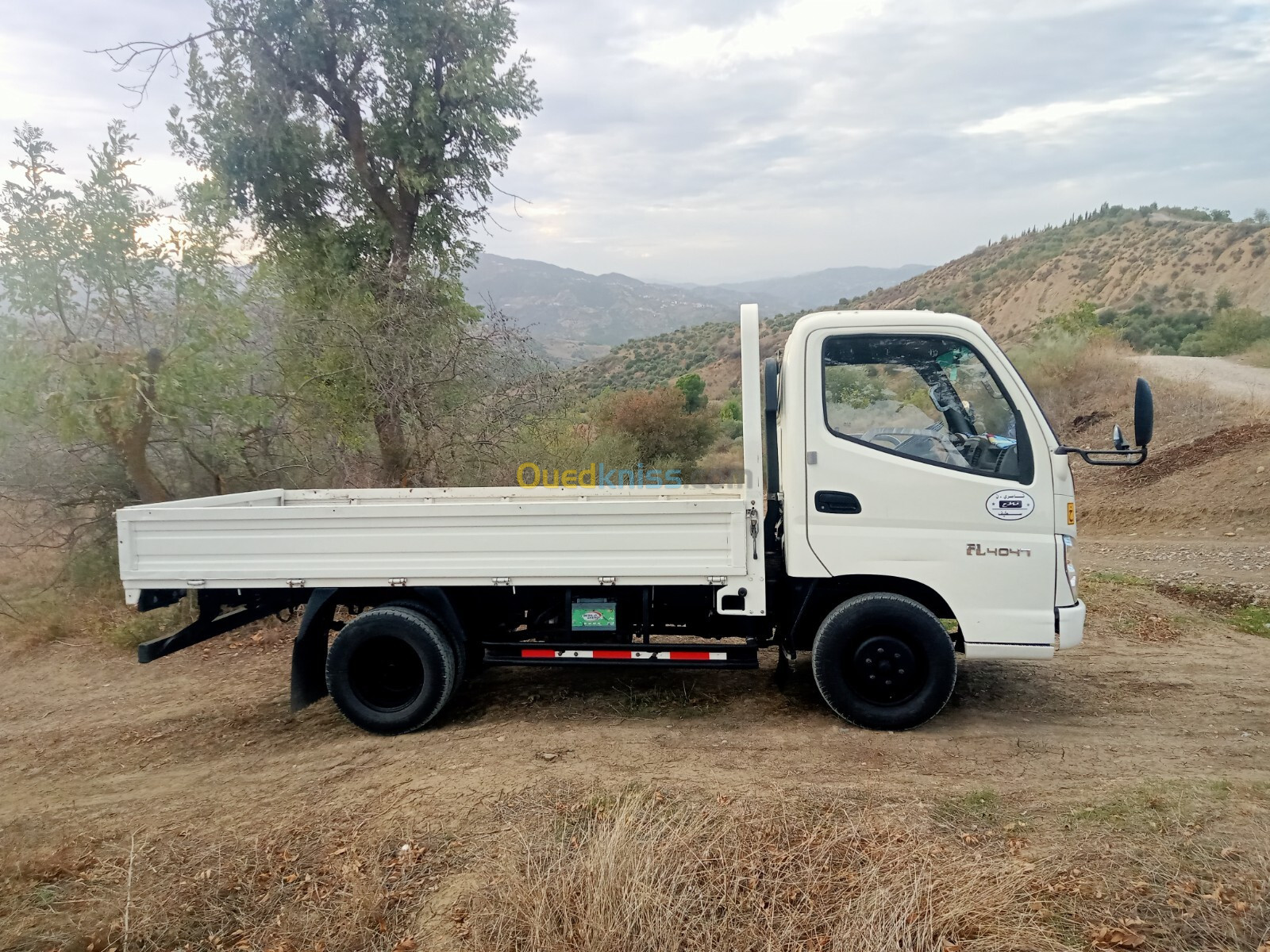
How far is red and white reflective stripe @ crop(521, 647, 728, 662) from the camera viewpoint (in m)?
5.19

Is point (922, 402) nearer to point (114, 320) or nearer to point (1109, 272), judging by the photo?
point (114, 320)

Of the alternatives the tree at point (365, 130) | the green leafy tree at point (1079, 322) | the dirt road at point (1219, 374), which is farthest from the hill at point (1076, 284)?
the tree at point (365, 130)

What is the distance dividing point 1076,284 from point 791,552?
44004 mm

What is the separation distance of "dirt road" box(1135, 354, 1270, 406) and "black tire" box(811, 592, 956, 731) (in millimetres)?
15884

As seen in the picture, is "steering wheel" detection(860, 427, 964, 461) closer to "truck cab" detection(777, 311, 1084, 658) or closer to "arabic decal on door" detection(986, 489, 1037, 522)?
"truck cab" detection(777, 311, 1084, 658)

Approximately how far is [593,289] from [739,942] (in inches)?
3140

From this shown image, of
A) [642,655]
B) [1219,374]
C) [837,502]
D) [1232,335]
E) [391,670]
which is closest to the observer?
[837,502]

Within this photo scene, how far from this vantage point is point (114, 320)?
28.0 ft

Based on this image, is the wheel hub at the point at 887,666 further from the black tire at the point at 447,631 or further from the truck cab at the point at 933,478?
the black tire at the point at 447,631

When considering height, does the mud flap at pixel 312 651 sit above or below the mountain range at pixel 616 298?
below

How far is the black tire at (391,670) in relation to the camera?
5.21 meters

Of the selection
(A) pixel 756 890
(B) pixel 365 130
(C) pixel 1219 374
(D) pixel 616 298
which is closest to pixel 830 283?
(D) pixel 616 298

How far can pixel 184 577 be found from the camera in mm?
5215

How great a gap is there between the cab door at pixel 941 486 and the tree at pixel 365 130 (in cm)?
691
